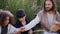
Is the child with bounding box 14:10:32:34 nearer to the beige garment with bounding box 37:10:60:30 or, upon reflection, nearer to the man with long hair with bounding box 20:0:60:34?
the man with long hair with bounding box 20:0:60:34

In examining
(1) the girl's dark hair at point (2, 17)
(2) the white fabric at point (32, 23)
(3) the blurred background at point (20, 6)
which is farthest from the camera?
(3) the blurred background at point (20, 6)

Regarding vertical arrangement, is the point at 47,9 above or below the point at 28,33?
above

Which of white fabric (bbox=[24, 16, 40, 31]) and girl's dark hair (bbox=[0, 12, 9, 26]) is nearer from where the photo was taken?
girl's dark hair (bbox=[0, 12, 9, 26])

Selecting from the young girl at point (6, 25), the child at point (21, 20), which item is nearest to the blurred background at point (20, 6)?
the child at point (21, 20)

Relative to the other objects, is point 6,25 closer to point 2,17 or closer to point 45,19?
point 2,17

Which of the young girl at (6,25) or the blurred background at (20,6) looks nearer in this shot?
the young girl at (6,25)

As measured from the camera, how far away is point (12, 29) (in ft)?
16.7

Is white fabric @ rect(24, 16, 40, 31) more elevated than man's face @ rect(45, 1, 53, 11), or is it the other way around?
man's face @ rect(45, 1, 53, 11)

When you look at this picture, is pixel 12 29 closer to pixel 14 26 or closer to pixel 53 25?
pixel 14 26

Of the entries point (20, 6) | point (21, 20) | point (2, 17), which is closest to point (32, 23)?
point (21, 20)

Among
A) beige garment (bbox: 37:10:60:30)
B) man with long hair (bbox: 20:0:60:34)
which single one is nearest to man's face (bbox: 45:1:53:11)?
man with long hair (bbox: 20:0:60:34)

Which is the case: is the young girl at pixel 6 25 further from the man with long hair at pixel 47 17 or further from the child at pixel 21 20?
the man with long hair at pixel 47 17

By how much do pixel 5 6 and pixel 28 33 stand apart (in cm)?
142

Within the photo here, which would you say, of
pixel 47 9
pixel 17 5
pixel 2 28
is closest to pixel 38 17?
pixel 47 9
